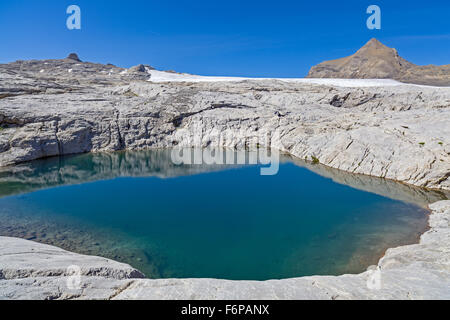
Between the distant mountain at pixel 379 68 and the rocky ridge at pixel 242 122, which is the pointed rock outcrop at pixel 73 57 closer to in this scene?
the rocky ridge at pixel 242 122

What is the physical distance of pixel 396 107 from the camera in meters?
42.4

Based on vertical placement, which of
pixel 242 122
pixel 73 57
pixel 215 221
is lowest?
pixel 215 221

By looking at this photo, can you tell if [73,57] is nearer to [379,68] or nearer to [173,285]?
[173,285]

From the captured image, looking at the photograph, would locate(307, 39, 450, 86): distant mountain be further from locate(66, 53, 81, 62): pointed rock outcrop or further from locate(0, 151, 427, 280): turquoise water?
locate(66, 53, 81, 62): pointed rock outcrop

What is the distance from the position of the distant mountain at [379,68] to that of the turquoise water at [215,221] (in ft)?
276

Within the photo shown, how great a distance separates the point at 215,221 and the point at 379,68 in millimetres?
109507

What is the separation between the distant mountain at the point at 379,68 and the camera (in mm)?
86688

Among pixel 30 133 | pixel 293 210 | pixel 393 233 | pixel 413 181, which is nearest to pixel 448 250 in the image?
pixel 393 233

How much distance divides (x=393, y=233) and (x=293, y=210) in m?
4.80

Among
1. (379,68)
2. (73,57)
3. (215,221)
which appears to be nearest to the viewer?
(215,221)

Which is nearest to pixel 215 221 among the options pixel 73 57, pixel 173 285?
pixel 173 285

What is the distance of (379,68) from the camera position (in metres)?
98.6

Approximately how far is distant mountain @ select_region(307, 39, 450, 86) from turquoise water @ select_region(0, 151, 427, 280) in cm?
8414

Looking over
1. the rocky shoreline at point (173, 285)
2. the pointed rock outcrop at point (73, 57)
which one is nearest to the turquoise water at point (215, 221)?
the rocky shoreline at point (173, 285)
